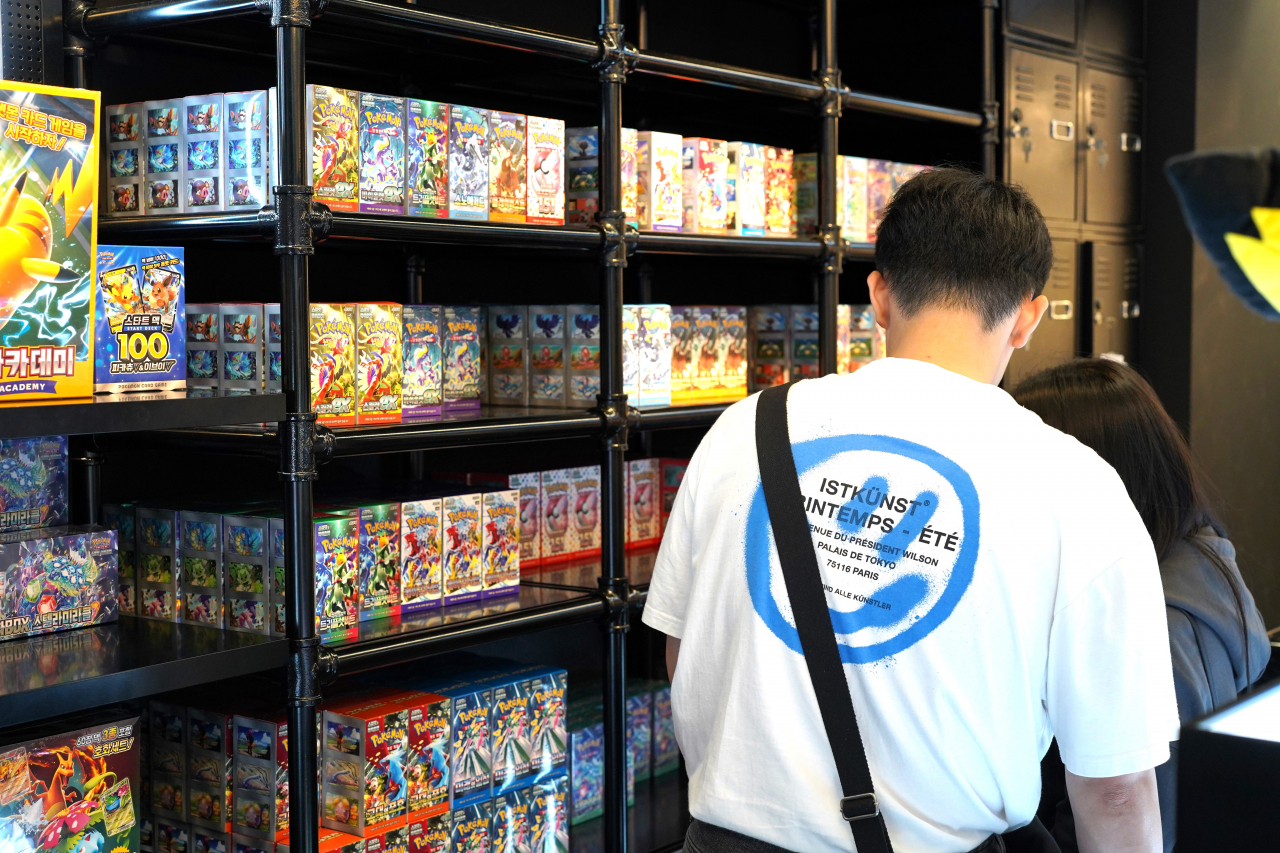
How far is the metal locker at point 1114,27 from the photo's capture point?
4539 millimetres

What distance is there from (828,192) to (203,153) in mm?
1783

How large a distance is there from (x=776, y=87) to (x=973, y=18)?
46.5 inches

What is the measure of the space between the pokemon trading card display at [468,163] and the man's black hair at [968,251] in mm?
1217

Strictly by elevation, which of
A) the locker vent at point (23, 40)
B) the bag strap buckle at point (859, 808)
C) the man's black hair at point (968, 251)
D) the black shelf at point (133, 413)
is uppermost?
the locker vent at point (23, 40)

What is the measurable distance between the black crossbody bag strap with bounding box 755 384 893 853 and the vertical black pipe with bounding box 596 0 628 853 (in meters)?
1.42

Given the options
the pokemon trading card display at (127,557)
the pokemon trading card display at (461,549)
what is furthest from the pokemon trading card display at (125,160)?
the pokemon trading card display at (461,549)

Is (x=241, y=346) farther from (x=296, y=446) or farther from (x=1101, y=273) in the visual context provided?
(x=1101, y=273)

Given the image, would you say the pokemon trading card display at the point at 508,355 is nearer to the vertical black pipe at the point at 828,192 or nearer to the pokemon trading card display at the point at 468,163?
the pokemon trading card display at the point at 468,163

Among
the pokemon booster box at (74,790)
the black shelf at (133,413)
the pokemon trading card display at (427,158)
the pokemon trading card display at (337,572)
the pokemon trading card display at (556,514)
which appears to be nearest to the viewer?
the black shelf at (133,413)

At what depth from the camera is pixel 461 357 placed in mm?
2855

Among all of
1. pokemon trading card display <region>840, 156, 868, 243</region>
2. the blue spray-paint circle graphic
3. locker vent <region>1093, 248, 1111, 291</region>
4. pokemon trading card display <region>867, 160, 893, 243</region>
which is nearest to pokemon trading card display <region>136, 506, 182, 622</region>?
the blue spray-paint circle graphic

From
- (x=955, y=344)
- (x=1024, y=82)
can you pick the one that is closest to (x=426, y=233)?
(x=955, y=344)

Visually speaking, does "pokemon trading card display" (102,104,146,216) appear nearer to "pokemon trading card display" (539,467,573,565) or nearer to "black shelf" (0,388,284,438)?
"black shelf" (0,388,284,438)

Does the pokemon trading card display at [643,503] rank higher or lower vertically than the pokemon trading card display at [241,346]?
lower
